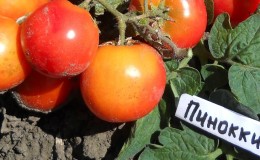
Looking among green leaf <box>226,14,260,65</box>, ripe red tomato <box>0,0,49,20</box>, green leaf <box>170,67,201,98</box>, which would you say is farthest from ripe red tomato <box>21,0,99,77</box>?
green leaf <box>226,14,260,65</box>

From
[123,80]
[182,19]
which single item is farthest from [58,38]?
[182,19]

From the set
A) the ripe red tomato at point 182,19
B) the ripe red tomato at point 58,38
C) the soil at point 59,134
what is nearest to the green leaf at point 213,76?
the ripe red tomato at point 182,19

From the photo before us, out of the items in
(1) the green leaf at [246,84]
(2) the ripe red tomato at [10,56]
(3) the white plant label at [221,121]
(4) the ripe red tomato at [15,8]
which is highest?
(4) the ripe red tomato at [15,8]

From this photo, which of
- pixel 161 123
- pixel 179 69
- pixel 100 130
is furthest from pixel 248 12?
pixel 100 130

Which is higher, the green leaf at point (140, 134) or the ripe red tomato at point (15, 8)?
the ripe red tomato at point (15, 8)

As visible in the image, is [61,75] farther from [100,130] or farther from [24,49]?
[100,130]

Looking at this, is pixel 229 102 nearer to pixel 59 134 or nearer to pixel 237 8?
pixel 237 8

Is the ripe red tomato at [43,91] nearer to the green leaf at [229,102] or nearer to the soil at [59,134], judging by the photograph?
the soil at [59,134]
